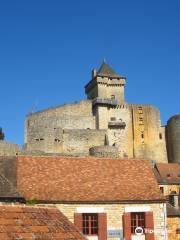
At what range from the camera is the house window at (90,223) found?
68.3 ft

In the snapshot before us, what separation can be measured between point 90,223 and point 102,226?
0.57m

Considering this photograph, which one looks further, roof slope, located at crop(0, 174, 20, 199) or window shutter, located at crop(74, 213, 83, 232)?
window shutter, located at crop(74, 213, 83, 232)

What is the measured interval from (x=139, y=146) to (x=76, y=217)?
144 ft

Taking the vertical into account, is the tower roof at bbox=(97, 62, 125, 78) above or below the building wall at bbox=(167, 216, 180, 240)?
above

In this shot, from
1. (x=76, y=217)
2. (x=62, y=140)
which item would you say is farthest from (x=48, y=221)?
(x=62, y=140)

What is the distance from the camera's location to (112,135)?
199 ft

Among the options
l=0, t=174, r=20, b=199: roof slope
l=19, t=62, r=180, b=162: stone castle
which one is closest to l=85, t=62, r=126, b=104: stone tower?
l=19, t=62, r=180, b=162: stone castle

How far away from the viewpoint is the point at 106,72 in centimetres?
6938

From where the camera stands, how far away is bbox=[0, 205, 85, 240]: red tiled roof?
8156 millimetres

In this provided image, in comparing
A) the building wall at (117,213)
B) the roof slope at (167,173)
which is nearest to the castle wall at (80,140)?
the roof slope at (167,173)

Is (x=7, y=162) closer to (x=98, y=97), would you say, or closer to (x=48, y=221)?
(x=48, y=221)

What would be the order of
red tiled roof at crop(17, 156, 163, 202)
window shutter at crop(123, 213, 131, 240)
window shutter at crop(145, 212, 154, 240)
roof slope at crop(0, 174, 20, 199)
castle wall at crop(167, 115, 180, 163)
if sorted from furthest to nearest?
castle wall at crop(167, 115, 180, 163) → window shutter at crop(145, 212, 154, 240) → red tiled roof at crop(17, 156, 163, 202) → window shutter at crop(123, 213, 131, 240) → roof slope at crop(0, 174, 20, 199)

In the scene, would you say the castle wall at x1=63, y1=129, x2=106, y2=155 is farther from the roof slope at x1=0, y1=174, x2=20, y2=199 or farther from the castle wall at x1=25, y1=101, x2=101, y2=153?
the roof slope at x1=0, y1=174, x2=20, y2=199

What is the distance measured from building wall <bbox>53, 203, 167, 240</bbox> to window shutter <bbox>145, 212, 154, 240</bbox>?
0.88 ft
